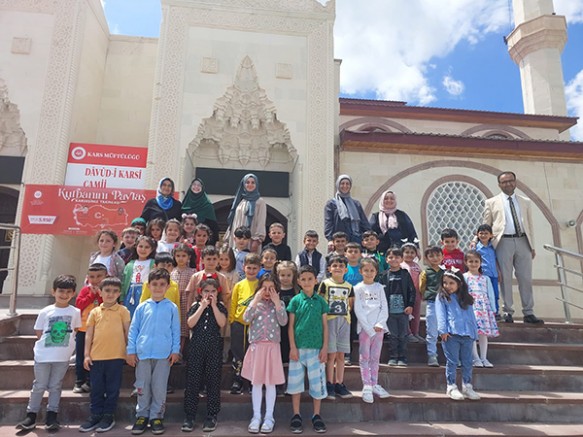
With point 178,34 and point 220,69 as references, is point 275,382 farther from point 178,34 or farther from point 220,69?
point 178,34

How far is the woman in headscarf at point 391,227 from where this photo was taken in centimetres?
481

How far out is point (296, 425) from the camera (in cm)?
301

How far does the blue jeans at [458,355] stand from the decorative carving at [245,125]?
5.39 m

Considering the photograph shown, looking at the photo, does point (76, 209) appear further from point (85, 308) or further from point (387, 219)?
point (387, 219)

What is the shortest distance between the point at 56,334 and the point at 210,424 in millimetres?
1450

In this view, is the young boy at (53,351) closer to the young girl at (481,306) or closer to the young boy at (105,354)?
the young boy at (105,354)

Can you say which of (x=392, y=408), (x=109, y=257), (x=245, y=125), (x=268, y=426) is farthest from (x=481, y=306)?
(x=245, y=125)

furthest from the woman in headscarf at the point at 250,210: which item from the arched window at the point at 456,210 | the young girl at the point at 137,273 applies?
the arched window at the point at 456,210

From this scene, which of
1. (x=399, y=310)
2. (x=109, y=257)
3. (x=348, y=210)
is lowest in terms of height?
(x=399, y=310)

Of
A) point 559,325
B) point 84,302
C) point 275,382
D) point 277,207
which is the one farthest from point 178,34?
point 559,325

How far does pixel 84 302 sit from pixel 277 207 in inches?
207

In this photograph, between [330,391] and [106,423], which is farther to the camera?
[330,391]

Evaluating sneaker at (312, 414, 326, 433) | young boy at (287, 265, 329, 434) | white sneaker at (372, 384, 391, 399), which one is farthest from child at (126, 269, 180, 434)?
white sneaker at (372, 384, 391, 399)

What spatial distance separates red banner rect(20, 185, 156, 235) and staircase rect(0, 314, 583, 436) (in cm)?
316
